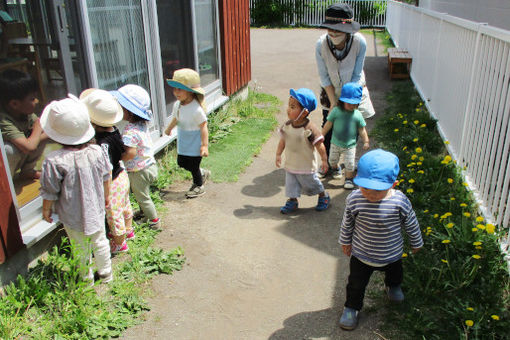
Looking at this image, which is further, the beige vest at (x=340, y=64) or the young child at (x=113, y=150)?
the beige vest at (x=340, y=64)

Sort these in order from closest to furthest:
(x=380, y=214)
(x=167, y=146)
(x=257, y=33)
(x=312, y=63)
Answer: (x=380, y=214) → (x=167, y=146) → (x=312, y=63) → (x=257, y=33)

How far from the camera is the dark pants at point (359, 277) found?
2891 millimetres

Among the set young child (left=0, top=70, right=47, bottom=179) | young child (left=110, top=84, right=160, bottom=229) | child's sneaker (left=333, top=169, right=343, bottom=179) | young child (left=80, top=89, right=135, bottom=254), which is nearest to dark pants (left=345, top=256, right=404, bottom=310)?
young child (left=80, top=89, right=135, bottom=254)

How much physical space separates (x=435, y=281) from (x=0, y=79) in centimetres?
357

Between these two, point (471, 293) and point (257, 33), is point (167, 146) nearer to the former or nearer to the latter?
point (471, 293)

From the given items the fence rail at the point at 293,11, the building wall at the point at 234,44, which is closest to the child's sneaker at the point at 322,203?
the building wall at the point at 234,44

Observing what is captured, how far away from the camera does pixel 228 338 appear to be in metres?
2.94

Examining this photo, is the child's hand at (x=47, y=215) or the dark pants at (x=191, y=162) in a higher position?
the child's hand at (x=47, y=215)

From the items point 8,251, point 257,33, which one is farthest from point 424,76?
point 257,33

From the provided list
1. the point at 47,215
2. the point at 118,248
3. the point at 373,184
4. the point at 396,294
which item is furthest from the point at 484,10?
the point at 47,215

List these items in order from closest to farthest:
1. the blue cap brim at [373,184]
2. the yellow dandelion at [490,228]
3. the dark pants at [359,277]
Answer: the blue cap brim at [373,184] < the dark pants at [359,277] < the yellow dandelion at [490,228]

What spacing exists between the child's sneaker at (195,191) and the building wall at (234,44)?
328 centimetres

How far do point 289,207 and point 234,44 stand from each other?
462 cm

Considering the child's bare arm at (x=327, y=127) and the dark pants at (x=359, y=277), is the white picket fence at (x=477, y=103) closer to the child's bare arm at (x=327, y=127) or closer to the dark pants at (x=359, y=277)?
the dark pants at (x=359, y=277)
